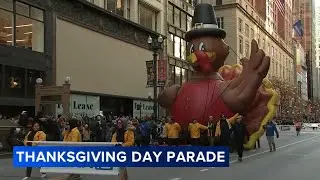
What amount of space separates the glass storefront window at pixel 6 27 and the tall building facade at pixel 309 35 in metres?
123

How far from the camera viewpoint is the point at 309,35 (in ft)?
537

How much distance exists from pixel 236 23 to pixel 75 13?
44.5m

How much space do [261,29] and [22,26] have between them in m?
66.6

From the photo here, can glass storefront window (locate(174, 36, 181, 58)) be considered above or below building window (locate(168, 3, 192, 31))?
below

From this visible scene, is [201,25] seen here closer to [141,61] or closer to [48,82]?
[48,82]

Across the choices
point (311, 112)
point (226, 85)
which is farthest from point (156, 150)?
point (311, 112)

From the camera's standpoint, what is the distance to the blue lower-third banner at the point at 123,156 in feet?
26.9

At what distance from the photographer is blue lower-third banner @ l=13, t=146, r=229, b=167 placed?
821 centimetres

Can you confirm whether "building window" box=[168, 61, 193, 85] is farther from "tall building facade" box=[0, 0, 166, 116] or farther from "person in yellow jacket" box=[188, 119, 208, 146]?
"person in yellow jacket" box=[188, 119, 208, 146]

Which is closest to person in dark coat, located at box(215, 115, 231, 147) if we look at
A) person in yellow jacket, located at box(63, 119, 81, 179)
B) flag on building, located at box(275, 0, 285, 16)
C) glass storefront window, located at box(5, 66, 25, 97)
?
person in yellow jacket, located at box(63, 119, 81, 179)

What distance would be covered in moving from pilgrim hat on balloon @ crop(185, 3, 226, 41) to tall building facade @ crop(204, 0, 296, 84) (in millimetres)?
44111


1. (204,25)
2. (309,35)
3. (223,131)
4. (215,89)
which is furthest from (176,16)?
(309,35)

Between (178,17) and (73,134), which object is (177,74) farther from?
(73,134)

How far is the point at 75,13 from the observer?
98.1ft
